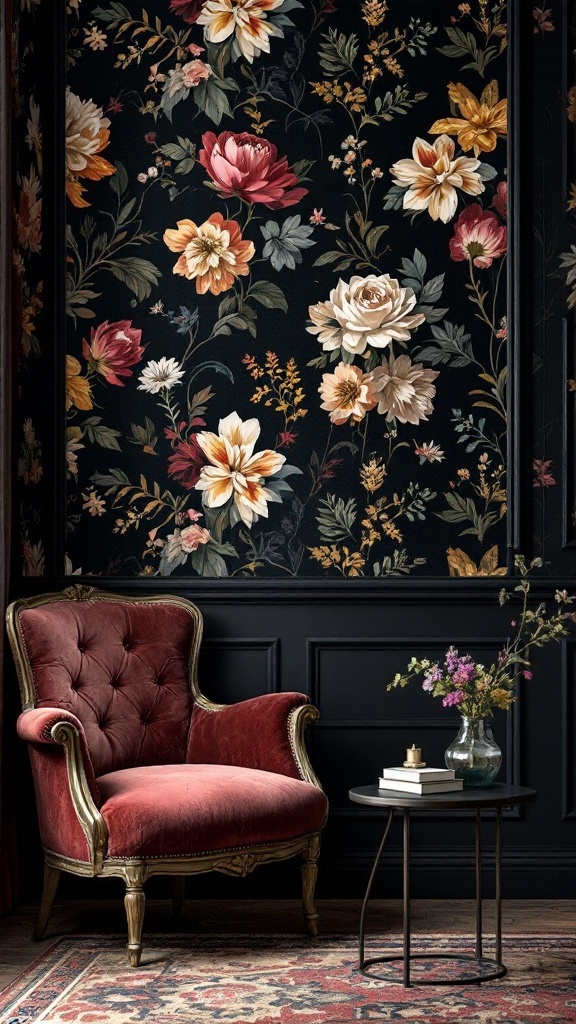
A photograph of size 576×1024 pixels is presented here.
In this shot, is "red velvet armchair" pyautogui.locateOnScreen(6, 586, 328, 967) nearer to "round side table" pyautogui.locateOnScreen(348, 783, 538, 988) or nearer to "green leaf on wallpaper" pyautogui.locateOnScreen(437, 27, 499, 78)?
"round side table" pyautogui.locateOnScreen(348, 783, 538, 988)

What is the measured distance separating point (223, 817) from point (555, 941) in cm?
98

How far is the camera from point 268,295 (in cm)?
382

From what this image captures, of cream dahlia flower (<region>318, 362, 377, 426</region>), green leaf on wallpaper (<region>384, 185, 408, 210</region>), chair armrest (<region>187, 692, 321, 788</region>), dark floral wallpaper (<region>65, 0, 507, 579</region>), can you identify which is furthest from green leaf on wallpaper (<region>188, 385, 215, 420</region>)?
chair armrest (<region>187, 692, 321, 788</region>)

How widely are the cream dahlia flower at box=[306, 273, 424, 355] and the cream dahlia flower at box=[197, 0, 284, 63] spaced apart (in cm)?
83

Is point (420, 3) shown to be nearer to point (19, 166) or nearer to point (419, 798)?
point (19, 166)

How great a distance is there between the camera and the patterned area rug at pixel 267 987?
2537mm

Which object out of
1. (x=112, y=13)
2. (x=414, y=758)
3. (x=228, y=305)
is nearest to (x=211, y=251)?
(x=228, y=305)

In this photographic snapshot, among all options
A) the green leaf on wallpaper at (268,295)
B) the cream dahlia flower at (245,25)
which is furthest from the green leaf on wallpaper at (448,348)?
the cream dahlia flower at (245,25)

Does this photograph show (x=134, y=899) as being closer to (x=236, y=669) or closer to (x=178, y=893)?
(x=178, y=893)

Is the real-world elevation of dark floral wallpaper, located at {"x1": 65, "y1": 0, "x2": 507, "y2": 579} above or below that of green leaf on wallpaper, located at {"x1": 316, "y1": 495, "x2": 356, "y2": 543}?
above

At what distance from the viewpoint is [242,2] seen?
3.84 meters

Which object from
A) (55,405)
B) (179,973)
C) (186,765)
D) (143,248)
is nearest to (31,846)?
(186,765)

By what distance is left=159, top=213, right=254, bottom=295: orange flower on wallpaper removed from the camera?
382 cm

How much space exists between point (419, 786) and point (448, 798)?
0.08 metres
